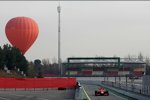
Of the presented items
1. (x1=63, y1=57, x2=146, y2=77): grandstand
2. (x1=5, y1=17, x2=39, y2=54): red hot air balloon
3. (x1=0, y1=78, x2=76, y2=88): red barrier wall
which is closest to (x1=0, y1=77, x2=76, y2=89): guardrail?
(x1=0, y1=78, x2=76, y2=88): red barrier wall

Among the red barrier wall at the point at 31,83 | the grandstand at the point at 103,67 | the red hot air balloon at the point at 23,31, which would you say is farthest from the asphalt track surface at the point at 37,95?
the grandstand at the point at 103,67

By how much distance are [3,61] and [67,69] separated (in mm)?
45689

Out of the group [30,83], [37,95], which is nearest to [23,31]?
[30,83]

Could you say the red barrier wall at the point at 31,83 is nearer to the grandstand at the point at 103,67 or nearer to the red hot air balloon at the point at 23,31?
the red hot air balloon at the point at 23,31

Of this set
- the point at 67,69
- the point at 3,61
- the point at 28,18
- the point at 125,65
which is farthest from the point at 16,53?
the point at 125,65

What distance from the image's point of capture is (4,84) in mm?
74938

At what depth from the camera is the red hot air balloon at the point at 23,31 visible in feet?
333

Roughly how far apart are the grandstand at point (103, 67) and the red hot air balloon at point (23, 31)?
49.1m

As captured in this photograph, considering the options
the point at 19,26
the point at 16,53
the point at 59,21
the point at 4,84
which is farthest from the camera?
the point at 59,21

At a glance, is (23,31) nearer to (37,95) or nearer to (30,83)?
(30,83)

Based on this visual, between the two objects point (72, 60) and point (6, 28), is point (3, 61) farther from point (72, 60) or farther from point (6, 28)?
point (72, 60)

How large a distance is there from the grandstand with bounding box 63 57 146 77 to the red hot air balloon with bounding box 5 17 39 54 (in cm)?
4913

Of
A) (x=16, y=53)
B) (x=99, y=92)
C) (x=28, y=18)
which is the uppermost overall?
(x=28, y=18)

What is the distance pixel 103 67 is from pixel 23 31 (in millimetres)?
59757
